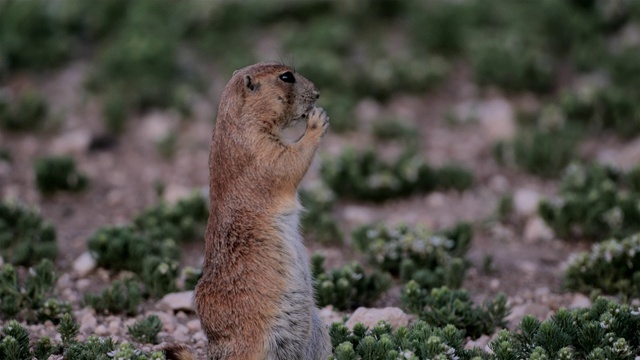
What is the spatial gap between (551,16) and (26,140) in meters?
6.64

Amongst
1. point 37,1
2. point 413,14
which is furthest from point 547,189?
point 37,1

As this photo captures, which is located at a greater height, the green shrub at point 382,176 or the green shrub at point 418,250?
the green shrub at point 382,176

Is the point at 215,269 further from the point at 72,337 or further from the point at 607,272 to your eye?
the point at 607,272

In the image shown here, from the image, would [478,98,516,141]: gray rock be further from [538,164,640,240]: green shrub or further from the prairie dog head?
the prairie dog head

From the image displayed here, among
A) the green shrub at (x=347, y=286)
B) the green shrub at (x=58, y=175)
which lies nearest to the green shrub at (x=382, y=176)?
the green shrub at (x=58, y=175)

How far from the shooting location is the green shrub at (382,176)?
10203 mm

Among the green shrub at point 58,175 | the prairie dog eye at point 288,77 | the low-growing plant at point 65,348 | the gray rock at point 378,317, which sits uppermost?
the green shrub at point 58,175

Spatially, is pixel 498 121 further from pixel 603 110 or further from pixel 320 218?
pixel 320 218

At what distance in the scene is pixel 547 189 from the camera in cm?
1051

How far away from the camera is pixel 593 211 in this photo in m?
8.88

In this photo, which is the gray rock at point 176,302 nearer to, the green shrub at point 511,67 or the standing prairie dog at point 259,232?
the standing prairie dog at point 259,232

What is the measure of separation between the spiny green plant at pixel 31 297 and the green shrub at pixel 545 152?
5.38 meters

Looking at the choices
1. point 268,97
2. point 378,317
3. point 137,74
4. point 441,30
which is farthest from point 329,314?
point 441,30

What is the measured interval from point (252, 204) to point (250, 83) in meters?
0.84
